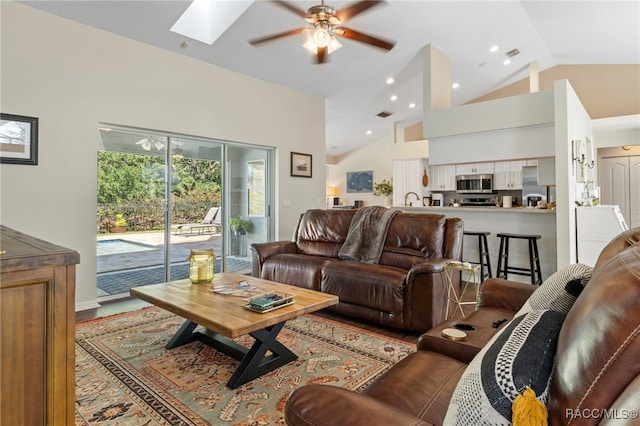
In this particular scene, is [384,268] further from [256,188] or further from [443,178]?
[443,178]

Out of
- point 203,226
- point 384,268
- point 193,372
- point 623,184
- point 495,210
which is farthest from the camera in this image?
point 623,184

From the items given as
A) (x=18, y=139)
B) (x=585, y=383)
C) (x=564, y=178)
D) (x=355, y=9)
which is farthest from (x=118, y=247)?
(x=564, y=178)

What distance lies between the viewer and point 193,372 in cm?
228

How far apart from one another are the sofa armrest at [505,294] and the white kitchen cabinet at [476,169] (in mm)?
6161

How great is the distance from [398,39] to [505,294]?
4123 mm

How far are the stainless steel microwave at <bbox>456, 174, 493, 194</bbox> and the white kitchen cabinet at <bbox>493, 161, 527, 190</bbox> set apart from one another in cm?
14

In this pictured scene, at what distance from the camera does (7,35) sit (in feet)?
10.7

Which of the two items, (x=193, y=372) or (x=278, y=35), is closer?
(x=193, y=372)

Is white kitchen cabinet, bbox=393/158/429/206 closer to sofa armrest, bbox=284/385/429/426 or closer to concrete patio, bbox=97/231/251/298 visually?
concrete patio, bbox=97/231/251/298

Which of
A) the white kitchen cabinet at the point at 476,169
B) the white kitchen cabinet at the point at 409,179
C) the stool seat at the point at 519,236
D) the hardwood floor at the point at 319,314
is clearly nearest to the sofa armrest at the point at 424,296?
the hardwood floor at the point at 319,314

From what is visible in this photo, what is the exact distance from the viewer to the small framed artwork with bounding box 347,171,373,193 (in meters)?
10.5

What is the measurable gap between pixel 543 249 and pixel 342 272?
292 centimetres

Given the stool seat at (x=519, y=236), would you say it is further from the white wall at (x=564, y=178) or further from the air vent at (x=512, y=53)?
the air vent at (x=512, y=53)

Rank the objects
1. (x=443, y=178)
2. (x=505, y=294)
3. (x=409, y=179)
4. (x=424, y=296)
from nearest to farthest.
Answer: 1. (x=505, y=294)
2. (x=424, y=296)
3. (x=443, y=178)
4. (x=409, y=179)
